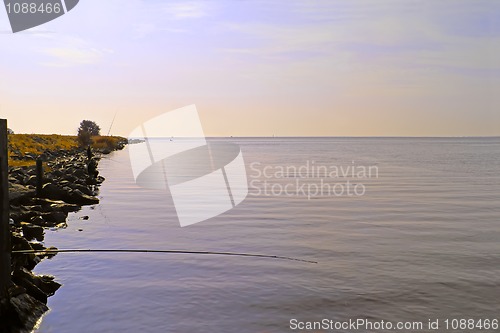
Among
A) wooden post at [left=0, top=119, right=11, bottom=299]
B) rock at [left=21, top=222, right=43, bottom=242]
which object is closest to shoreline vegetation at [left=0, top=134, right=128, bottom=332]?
rock at [left=21, top=222, right=43, bottom=242]

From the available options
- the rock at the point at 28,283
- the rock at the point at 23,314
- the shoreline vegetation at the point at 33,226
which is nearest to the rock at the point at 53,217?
the shoreline vegetation at the point at 33,226

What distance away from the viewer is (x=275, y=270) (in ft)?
43.4

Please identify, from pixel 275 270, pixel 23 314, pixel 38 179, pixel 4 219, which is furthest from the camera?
pixel 38 179

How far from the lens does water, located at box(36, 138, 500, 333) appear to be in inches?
395

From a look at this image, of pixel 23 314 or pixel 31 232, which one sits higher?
pixel 31 232

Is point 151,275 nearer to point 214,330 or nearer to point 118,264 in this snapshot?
point 118,264

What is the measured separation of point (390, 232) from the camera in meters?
18.5

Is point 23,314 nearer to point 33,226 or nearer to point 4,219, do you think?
point 4,219

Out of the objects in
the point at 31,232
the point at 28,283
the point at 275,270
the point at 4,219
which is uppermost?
the point at 31,232

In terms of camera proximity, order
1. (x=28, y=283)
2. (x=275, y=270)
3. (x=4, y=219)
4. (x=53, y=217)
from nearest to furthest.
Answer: (x=4, y=219), (x=28, y=283), (x=275, y=270), (x=53, y=217)

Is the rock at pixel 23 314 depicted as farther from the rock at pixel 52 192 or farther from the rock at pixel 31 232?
the rock at pixel 52 192

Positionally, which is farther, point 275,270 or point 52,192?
point 52,192

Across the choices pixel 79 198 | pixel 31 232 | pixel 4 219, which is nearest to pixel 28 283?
pixel 4 219

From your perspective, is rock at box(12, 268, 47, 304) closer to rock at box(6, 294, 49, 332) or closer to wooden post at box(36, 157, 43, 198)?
rock at box(6, 294, 49, 332)
